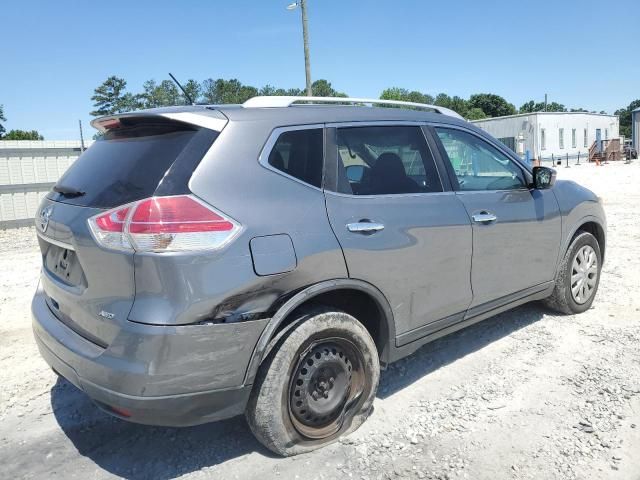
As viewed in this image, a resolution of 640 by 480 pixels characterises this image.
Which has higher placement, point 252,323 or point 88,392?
point 252,323

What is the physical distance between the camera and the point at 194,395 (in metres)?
2.40

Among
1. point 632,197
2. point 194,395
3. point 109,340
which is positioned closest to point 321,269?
point 194,395

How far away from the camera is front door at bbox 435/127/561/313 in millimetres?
3648

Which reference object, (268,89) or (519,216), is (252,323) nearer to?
(519,216)

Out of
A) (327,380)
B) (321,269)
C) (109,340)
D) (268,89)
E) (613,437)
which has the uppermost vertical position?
(268,89)

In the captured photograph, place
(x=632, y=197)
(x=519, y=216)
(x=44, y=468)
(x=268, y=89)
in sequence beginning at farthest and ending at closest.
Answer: (x=268, y=89), (x=632, y=197), (x=519, y=216), (x=44, y=468)

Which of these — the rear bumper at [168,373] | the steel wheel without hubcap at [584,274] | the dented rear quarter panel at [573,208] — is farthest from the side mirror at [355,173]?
the steel wheel without hubcap at [584,274]

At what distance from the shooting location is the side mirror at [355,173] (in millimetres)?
3035

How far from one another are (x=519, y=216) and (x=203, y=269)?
2.62 m

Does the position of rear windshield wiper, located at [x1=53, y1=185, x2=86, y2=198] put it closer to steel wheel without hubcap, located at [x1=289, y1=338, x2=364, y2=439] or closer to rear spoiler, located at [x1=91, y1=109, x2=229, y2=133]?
rear spoiler, located at [x1=91, y1=109, x2=229, y2=133]

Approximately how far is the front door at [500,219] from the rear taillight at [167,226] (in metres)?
1.87

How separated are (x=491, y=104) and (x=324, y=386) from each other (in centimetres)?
10669

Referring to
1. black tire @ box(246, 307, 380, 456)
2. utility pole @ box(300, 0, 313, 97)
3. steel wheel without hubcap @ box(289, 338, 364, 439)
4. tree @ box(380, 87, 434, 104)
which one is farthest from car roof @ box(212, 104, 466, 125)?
tree @ box(380, 87, 434, 104)

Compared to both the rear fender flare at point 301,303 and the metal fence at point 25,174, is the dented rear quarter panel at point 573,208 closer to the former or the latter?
the rear fender flare at point 301,303
